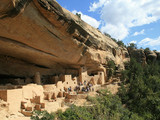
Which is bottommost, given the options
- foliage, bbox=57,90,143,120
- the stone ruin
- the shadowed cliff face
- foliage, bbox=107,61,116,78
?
foliage, bbox=57,90,143,120

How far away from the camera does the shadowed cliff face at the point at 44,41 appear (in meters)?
7.74

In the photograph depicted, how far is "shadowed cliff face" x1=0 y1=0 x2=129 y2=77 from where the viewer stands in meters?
7.74

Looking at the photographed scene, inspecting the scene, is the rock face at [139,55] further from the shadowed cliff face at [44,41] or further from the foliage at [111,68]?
the shadowed cliff face at [44,41]

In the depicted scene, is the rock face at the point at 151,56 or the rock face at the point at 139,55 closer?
the rock face at the point at 139,55

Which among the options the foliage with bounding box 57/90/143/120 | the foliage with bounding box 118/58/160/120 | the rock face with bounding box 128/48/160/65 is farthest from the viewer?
the rock face with bounding box 128/48/160/65

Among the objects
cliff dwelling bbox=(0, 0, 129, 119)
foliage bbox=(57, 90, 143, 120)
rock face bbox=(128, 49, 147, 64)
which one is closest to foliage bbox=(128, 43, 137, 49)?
rock face bbox=(128, 49, 147, 64)

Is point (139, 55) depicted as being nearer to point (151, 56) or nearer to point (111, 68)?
point (151, 56)

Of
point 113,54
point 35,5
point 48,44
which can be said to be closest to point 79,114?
point 48,44

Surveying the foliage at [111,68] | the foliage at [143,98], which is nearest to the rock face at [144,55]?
the foliage at [143,98]

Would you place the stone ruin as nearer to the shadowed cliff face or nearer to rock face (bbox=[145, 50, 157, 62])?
the shadowed cliff face

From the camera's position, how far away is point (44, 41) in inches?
397

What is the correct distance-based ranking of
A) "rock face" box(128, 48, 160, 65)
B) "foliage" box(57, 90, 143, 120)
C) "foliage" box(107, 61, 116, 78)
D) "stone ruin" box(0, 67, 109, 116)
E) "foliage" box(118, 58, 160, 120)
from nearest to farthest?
1. "stone ruin" box(0, 67, 109, 116)
2. "foliage" box(57, 90, 143, 120)
3. "foliage" box(118, 58, 160, 120)
4. "foliage" box(107, 61, 116, 78)
5. "rock face" box(128, 48, 160, 65)

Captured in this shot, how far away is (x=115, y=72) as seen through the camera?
17.8 meters

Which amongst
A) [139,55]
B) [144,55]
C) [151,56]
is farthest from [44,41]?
[151,56]
